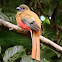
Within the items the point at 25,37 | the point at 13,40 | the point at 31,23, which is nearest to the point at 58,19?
the point at 13,40

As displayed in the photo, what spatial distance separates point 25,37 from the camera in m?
1.96

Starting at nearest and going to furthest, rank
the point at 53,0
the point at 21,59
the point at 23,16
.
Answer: the point at 23,16 → the point at 21,59 → the point at 53,0

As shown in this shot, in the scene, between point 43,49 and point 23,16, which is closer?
point 23,16

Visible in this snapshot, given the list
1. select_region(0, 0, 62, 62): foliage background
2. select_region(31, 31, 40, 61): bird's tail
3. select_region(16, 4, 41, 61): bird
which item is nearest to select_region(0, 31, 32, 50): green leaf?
select_region(0, 0, 62, 62): foliage background

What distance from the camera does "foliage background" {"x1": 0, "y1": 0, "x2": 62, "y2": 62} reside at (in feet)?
6.91

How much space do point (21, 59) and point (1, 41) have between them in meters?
0.35

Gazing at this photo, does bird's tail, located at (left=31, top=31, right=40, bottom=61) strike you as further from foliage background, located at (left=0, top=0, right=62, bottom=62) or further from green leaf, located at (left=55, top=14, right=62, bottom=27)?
green leaf, located at (left=55, top=14, right=62, bottom=27)

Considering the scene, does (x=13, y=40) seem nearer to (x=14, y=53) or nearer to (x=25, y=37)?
(x=14, y=53)

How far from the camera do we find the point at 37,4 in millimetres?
3068

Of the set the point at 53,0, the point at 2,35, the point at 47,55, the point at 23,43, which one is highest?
the point at 53,0

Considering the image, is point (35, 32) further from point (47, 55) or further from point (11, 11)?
point (11, 11)

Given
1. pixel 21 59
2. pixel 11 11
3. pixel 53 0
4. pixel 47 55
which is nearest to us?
pixel 21 59

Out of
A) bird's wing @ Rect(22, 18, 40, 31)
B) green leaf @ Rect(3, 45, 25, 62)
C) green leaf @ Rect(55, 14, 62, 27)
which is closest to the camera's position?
bird's wing @ Rect(22, 18, 40, 31)

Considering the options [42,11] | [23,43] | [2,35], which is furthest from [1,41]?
[42,11]
